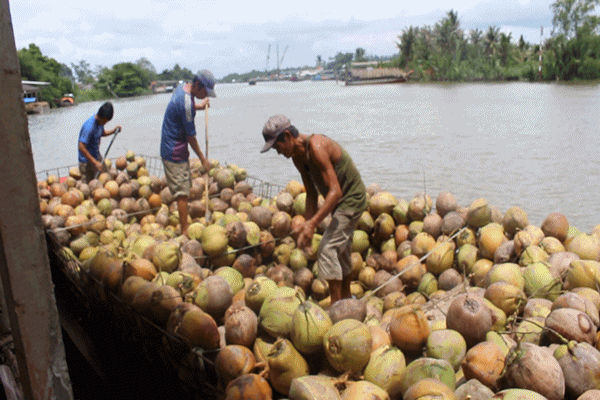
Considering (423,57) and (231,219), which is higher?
(423,57)

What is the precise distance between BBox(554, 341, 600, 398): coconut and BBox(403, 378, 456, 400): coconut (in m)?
0.71

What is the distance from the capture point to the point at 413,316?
3072mm

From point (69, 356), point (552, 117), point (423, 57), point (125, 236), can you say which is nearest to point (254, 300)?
point (69, 356)

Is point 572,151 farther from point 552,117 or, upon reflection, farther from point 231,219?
point 231,219

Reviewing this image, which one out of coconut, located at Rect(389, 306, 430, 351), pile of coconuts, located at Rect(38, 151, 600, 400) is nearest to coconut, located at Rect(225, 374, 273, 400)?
pile of coconuts, located at Rect(38, 151, 600, 400)

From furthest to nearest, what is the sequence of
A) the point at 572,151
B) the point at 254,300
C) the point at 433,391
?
the point at 572,151
the point at 254,300
the point at 433,391

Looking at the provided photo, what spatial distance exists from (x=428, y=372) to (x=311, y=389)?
66 cm

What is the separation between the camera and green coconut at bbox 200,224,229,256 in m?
5.26

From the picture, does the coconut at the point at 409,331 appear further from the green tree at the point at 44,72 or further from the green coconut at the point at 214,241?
the green tree at the point at 44,72

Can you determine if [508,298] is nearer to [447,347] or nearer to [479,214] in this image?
[447,347]

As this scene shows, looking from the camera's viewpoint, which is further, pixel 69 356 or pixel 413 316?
pixel 69 356

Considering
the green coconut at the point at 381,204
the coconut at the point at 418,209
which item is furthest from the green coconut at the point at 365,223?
the coconut at the point at 418,209

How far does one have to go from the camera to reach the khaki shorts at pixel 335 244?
4.57 m

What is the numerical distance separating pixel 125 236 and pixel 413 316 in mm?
4981
